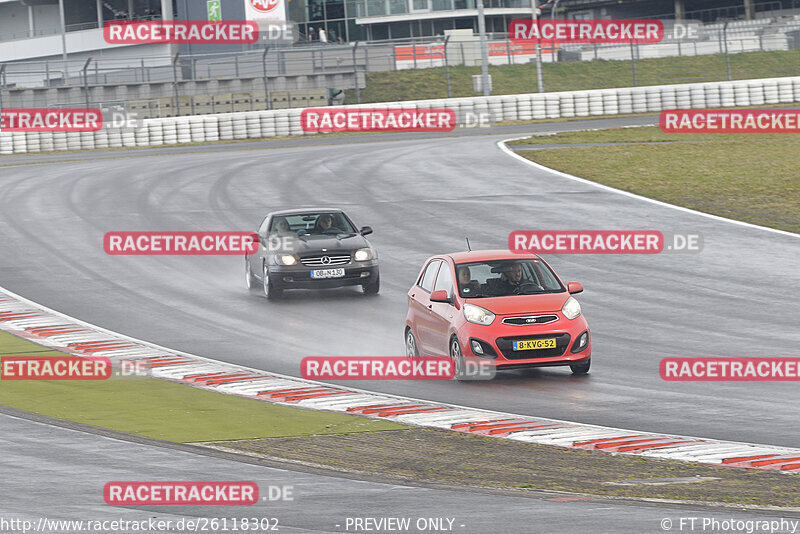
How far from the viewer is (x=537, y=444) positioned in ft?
34.9

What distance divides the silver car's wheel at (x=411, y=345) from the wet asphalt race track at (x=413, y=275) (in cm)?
56

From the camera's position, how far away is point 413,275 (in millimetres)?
20234

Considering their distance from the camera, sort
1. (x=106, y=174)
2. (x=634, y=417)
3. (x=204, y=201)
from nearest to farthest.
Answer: (x=634, y=417) → (x=204, y=201) → (x=106, y=174)

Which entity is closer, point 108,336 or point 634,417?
point 634,417

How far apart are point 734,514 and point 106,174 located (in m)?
29.0

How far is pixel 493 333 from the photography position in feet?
43.5

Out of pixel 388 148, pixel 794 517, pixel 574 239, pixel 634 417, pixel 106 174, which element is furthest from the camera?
pixel 388 148

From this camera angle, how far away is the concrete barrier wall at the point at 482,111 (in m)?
43.3

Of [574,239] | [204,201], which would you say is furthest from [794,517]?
[204,201]

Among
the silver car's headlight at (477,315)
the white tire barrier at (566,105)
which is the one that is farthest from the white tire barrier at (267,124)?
the silver car's headlight at (477,315)

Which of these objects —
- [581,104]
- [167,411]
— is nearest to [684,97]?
[581,104]

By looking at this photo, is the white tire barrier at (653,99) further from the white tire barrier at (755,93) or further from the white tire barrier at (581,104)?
the white tire barrier at (755,93)

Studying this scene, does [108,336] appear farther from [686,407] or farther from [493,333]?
[686,407]

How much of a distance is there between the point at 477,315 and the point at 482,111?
34352 millimetres
